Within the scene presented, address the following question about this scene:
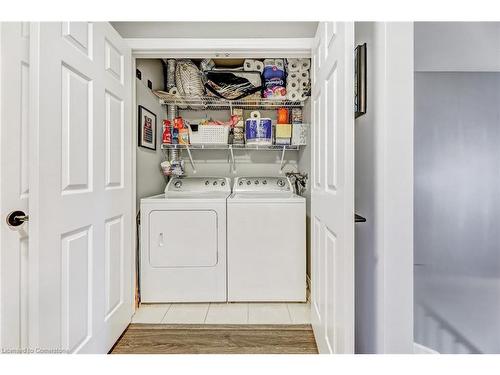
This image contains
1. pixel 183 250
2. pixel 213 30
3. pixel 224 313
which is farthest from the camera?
pixel 183 250

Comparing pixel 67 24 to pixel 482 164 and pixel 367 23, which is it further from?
pixel 482 164

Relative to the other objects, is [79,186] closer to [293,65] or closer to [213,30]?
[213,30]

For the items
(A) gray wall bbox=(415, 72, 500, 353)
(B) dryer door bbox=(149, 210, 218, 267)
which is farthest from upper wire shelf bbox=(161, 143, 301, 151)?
(A) gray wall bbox=(415, 72, 500, 353)

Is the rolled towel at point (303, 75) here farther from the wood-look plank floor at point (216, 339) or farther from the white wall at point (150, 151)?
the wood-look plank floor at point (216, 339)

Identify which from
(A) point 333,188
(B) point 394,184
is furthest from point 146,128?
(B) point 394,184

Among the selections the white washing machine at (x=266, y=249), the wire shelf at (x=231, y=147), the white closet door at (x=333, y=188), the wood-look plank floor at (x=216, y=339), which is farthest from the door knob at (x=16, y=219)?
the wire shelf at (x=231, y=147)

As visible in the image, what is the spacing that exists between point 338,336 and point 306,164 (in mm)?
1694

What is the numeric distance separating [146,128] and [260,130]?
3.39 ft

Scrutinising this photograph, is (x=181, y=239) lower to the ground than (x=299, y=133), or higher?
lower

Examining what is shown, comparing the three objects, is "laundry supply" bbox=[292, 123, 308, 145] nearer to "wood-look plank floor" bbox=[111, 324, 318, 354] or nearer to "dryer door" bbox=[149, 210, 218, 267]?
Result: "dryer door" bbox=[149, 210, 218, 267]

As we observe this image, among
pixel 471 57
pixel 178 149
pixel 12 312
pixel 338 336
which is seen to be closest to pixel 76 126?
pixel 12 312

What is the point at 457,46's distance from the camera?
1.98 metres

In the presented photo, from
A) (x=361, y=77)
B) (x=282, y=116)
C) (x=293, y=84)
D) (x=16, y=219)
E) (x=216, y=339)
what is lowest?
(x=216, y=339)

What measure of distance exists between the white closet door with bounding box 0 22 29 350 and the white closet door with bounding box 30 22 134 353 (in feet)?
0.36
